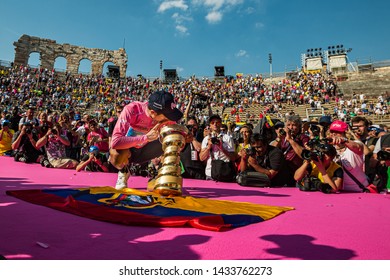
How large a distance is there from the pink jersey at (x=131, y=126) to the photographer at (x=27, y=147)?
445 centimetres

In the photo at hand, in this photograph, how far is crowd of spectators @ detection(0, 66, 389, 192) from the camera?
4816 mm

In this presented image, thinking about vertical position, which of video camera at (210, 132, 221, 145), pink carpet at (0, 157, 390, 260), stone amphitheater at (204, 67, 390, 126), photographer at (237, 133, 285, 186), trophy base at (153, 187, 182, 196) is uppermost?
stone amphitheater at (204, 67, 390, 126)

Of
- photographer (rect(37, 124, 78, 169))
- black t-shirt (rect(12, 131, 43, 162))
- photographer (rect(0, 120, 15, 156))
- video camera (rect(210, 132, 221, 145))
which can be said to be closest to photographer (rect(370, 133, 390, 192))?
video camera (rect(210, 132, 221, 145))

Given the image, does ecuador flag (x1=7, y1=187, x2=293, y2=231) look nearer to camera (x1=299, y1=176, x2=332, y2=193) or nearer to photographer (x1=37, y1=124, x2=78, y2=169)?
camera (x1=299, y1=176, x2=332, y2=193)

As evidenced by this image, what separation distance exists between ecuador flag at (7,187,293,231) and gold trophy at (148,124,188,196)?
11 cm

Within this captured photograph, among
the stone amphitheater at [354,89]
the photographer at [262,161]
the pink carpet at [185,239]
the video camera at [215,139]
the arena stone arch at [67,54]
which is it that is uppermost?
the arena stone arch at [67,54]

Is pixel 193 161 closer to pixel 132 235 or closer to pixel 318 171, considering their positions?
pixel 318 171

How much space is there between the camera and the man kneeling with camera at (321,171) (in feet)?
12.0

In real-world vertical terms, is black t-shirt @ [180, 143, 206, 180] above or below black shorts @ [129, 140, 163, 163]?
below

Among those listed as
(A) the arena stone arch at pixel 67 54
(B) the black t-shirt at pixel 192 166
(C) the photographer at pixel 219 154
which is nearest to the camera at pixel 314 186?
(C) the photographer at pixel 219 154

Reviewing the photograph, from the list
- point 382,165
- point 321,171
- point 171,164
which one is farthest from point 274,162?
point 171,164

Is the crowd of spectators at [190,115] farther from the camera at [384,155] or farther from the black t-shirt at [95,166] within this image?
the camera at [384,155]

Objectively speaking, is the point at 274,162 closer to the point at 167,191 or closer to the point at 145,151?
the point at 145,151

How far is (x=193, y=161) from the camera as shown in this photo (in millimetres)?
5531
